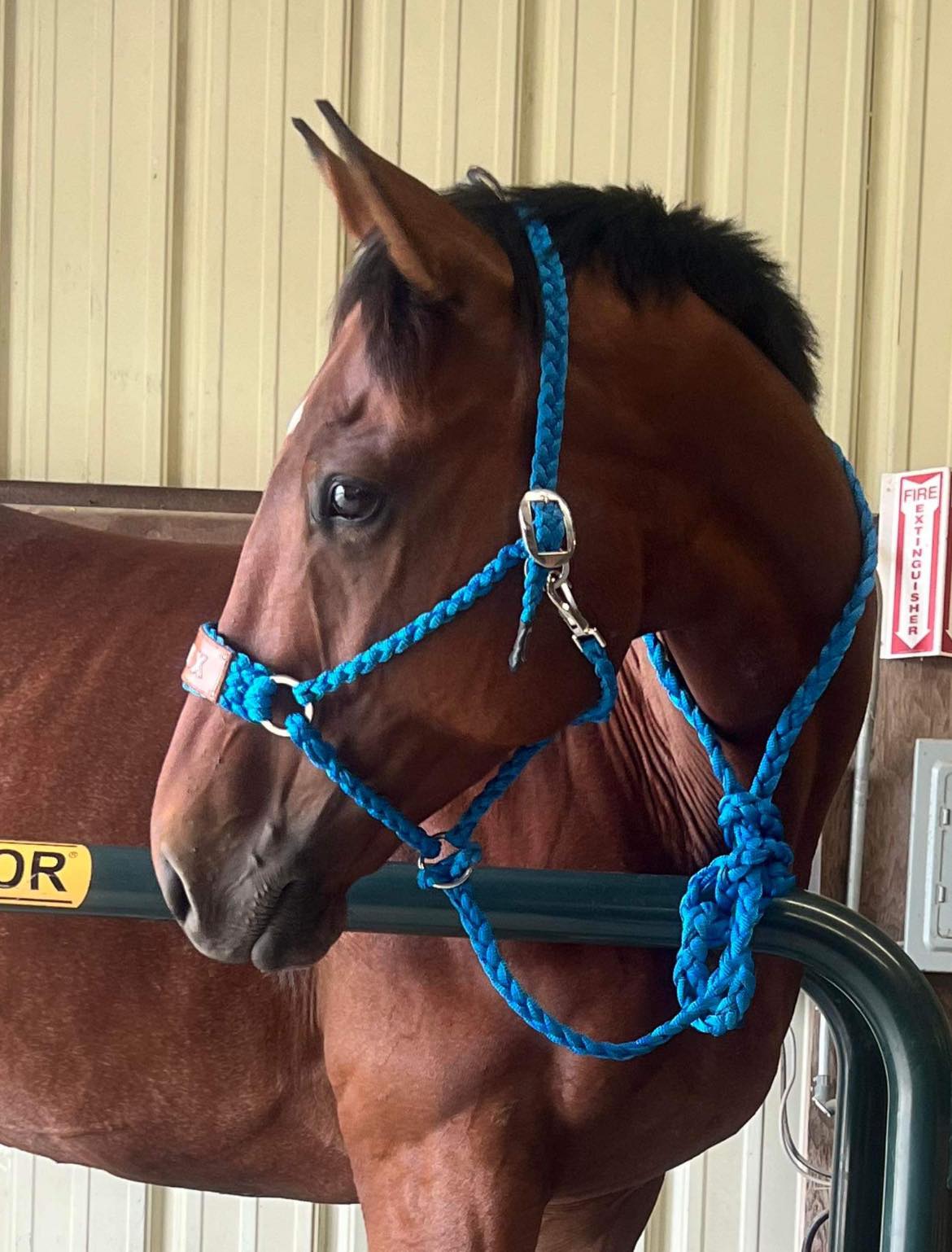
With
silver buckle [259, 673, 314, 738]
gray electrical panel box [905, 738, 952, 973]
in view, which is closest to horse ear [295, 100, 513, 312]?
silver buckle [259, 673, 314, 738]

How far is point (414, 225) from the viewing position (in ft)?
2.10

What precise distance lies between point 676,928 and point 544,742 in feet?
Answer: 0.46

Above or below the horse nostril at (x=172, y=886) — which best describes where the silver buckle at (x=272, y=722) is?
above

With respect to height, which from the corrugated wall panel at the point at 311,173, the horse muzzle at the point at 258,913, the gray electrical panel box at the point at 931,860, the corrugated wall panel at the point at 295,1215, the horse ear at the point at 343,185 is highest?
the corrugated wall panel at the point at 311,173

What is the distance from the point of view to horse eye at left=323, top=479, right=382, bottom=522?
675 millimetres

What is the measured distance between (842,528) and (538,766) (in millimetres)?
278

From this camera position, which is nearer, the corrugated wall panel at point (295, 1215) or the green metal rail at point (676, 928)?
the green metal rail at point (676, 928)

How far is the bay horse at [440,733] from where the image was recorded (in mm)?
682

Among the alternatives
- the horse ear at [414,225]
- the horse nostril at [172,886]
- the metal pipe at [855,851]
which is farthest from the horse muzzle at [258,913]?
the metal pipe at [855,851]

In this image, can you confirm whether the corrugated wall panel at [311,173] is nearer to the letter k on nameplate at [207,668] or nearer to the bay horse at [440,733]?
the bay horse at [440,733]

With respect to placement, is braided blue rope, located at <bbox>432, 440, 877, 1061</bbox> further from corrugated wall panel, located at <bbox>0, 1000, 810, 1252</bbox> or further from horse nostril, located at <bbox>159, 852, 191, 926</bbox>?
corrugated wall panel, located at <bbox>0, 1000, 810, 1252</bbox>

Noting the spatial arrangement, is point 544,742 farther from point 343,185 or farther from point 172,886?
point 343,185

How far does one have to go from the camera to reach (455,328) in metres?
0.70

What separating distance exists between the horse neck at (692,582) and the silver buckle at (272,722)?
173 mm
